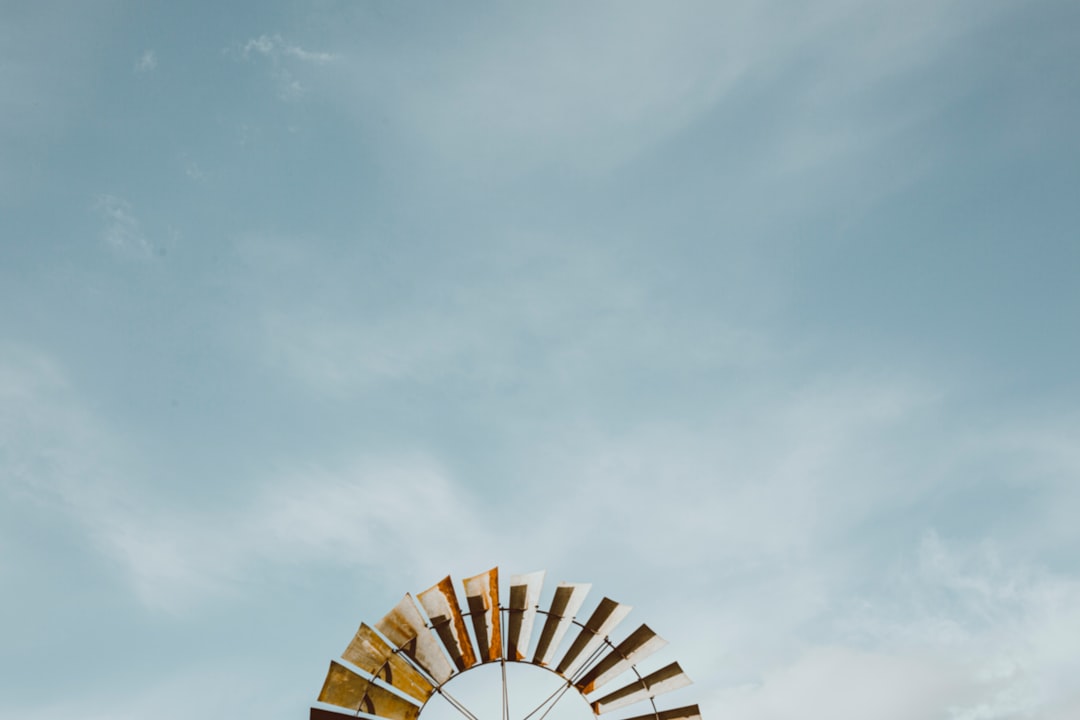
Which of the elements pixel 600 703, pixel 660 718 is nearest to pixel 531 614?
pixel 600 703

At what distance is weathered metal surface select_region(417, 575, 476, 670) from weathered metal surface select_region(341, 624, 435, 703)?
38cm

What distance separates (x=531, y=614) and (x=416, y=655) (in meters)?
1.18

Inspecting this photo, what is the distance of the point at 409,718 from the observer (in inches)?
272

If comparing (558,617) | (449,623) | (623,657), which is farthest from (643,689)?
(449,623)

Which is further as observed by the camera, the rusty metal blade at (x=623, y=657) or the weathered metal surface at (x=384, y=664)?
the rusty metal blade at (x=623, y=657)

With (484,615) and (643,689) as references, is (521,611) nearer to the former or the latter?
(484,615)

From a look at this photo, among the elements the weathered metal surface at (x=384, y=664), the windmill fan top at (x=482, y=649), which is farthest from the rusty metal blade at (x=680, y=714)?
the weathered metal surface at (x=384, y=664)

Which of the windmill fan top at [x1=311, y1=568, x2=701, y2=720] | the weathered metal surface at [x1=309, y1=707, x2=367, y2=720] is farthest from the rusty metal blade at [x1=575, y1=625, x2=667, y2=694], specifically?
the weathered metal surface at [x1=309, y1=707, x2=367, y2=720]

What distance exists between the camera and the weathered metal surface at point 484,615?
7.22 meters

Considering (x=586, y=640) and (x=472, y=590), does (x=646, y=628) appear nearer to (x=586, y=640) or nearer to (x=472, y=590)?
(x=586, y=640)

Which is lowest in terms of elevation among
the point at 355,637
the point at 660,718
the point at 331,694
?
the point at 660,718

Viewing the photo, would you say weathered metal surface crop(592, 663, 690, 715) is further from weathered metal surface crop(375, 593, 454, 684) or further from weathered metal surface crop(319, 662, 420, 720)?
weathered metal surface crop(319, 662, 420, 720)

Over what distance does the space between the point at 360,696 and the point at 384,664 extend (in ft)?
1.09

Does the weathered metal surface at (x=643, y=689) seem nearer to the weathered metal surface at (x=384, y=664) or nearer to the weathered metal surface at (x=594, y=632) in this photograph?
the weathered metal surface at (x=594, y=632)
